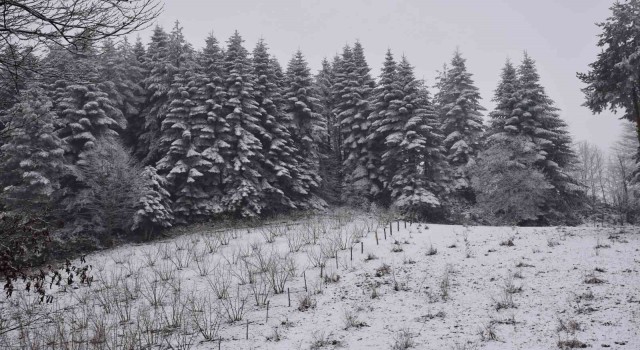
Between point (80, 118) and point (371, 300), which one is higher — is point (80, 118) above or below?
above

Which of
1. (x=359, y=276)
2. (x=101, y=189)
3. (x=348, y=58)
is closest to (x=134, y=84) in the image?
(x=101, y=189)

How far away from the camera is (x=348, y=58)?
1332 inches

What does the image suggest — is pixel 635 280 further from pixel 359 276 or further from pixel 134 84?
pixel 134 84

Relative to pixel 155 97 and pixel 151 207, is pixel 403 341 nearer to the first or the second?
pixel 151 207

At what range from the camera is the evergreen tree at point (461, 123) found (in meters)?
29.0

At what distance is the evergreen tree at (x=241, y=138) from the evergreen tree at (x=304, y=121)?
340cm

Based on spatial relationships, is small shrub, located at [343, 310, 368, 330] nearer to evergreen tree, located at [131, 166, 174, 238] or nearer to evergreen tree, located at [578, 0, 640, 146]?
evergreen tree, located at [578, 0, 640, 146]

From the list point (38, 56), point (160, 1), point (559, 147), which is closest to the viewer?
point (160, 1)

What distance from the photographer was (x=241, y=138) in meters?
25.4

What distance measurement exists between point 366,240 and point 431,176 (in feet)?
60.6

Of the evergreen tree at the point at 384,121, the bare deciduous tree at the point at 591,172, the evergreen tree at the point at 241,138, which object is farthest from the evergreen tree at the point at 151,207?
the bare deciduous tree at the point at 591,172

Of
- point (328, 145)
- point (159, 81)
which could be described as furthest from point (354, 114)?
point (159, 81)

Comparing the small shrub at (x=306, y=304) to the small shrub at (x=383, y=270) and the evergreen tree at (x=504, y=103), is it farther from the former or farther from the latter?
the evergreen tree at (x=504, y=103)

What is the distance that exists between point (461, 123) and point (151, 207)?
993 inches
